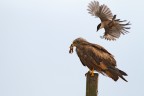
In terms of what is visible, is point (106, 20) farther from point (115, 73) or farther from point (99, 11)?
point (115, 73)

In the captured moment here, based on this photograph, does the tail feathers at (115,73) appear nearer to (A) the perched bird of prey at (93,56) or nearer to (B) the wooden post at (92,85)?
(A) the perched bird of prey at (93,56)

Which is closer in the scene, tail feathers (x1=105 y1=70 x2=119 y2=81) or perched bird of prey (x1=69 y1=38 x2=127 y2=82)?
tail feathers (x1=105 y1=70 x2=119 y2=81)

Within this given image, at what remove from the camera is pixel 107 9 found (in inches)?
655

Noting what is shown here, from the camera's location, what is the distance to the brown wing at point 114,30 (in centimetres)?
1577

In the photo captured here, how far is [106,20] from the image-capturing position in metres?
16.7

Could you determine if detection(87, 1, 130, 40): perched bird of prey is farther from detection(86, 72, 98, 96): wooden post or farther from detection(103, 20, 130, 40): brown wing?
detection(86, 72, 98, 96): wooden post

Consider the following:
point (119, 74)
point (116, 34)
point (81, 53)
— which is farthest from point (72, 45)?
point (116, 34)

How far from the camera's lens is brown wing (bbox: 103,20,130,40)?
15773 mm

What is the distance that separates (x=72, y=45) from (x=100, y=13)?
540cm

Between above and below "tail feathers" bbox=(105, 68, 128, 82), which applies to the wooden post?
below

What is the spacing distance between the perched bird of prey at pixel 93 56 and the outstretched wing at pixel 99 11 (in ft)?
16.9

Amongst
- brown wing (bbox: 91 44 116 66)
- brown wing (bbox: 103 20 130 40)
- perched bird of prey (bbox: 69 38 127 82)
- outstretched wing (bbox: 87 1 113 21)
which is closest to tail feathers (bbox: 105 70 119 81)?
perched bird of prey (bbox: 69 38 127 82)

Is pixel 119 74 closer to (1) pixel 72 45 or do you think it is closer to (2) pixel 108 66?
(2) pixel 108 66

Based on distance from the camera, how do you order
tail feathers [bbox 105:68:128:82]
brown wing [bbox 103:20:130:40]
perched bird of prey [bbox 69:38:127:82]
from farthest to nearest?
1. brown wing [bbox 103:20:130:40]
2. perched bird of prey [bbox 69:38:127:82]
3. tail feathers [bbox 105:68:128:82]
